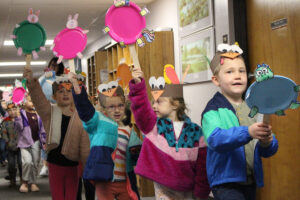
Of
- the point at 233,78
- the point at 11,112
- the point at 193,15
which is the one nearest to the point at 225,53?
the point at 233,78

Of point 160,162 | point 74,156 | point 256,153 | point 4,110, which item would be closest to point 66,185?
point 74,156

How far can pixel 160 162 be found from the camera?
2.61m

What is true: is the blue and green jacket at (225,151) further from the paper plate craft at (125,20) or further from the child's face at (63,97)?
the child's face at (63,97)

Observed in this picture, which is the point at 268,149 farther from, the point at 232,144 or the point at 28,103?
the point at 28,103

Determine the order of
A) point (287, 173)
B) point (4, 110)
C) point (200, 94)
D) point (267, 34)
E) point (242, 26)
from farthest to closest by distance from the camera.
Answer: point (4, 110), point (200, 94), point (242, 26), point (267, 34), point (287, 173)

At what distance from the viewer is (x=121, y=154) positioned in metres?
3.04

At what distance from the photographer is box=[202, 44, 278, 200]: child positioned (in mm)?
2027

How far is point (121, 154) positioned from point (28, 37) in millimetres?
1125

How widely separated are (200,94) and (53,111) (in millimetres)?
2287

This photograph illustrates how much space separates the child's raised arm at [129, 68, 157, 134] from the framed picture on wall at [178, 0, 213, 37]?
251cm

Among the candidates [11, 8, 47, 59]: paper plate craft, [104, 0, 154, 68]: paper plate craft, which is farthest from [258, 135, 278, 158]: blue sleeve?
[11, 8, 47, 59]: paper plate craft

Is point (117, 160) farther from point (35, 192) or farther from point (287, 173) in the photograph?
point (35, 192)

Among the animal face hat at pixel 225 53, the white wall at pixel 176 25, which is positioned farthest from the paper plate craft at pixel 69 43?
the white wall at pixel 176 25

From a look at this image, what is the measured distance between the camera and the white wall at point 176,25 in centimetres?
453
